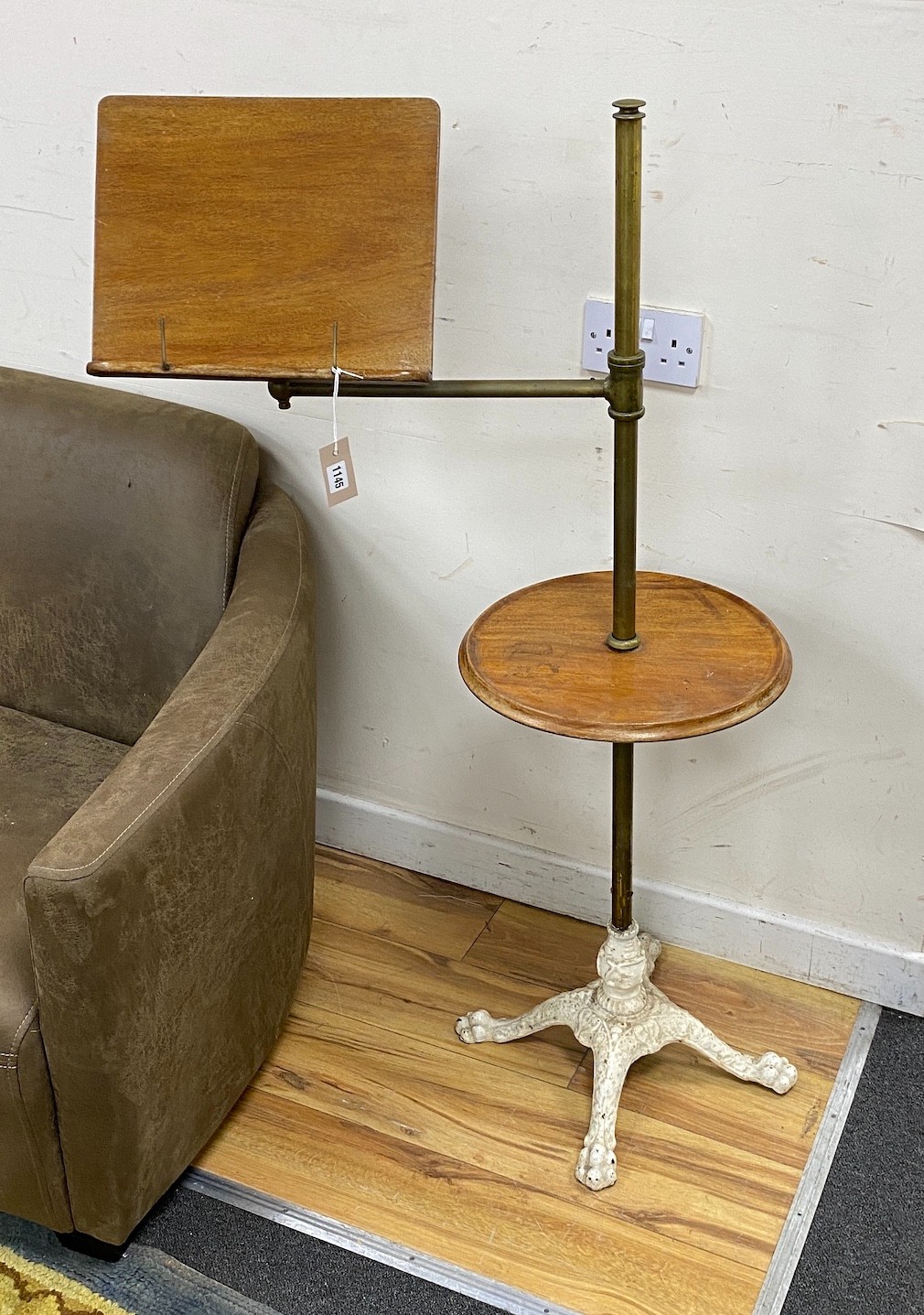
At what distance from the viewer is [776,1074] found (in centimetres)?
179

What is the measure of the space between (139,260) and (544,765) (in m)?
0.94

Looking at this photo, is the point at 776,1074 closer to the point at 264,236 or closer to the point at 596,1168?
the point at 596,1168

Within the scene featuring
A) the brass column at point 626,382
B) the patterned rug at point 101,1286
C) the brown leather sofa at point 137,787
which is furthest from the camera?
the patterned rug at point 101,1286

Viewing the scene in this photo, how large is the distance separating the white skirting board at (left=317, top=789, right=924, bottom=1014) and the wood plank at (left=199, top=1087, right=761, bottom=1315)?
18.9 inches

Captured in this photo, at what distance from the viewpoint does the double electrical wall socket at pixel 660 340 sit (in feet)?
5.35

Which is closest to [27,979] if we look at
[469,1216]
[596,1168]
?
[469,1216]

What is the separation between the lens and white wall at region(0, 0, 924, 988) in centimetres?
151

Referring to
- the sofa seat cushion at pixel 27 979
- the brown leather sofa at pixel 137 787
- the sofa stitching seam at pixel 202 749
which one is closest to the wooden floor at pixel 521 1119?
the brown leather sofa at pixel 137 787

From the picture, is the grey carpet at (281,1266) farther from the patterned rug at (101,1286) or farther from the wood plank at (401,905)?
the wood plank at (401,905)

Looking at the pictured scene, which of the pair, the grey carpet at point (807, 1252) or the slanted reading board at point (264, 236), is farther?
the grey carpet at point (807, 1252)

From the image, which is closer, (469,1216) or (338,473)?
(338,473)

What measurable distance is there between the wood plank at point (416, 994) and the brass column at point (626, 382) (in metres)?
0.45

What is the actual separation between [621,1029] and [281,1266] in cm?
51

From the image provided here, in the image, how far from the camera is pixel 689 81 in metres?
1.52
